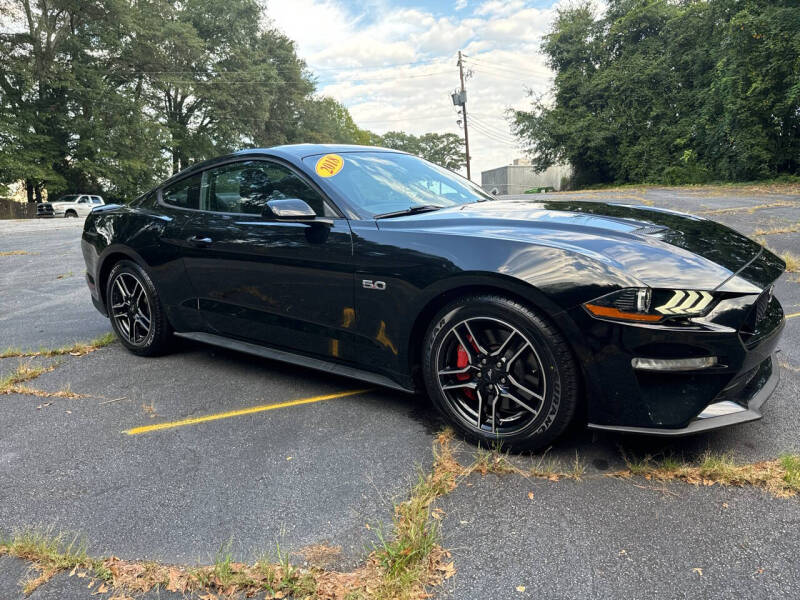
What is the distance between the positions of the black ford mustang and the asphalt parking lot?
27 cm

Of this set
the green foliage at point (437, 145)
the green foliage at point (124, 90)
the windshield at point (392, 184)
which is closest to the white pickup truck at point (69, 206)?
the green foliage at point (124, 90)

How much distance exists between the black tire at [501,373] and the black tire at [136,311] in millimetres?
2274

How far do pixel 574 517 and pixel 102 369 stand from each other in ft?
10.9

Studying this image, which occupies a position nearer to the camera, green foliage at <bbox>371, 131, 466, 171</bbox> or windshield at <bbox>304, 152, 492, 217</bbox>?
windshield at <bbox>304, 152, 492, 217</bbox>

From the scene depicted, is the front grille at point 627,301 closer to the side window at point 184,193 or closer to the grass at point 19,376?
the side window at point 184,193

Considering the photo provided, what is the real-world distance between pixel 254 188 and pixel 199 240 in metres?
0.51

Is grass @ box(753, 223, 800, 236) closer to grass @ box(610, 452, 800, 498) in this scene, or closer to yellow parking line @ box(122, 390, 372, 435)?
grass @ box(610, 452, 800, 498)

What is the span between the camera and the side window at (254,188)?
314 centimetres

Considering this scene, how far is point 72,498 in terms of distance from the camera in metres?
2.27

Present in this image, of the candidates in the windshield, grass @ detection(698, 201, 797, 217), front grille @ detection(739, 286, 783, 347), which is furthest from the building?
Answer: front grille @ detection(739, 286, 783, 347)

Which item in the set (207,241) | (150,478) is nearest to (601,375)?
(150,478)

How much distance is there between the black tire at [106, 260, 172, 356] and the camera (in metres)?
3.92

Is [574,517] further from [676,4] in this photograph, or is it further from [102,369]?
[676,4]

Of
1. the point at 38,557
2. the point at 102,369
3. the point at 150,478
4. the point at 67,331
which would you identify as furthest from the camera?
the point at 67,331
